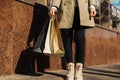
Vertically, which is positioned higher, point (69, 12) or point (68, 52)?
point (69, 12)

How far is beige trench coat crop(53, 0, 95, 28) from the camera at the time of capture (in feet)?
13.8

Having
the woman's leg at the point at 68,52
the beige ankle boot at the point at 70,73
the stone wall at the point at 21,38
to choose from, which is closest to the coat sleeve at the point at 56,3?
the woman's leg at the point at 68,52

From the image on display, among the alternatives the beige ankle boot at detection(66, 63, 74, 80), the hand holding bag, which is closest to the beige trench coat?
the hand holding bag

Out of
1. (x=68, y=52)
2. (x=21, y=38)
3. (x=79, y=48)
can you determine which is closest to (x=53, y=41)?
(x=68, y=52)

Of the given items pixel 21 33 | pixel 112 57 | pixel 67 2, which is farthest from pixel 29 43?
pixel 112 57

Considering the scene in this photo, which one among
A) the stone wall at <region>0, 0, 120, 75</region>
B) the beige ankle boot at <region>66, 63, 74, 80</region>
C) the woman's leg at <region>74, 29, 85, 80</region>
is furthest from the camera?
the stone wall at <region>0, 0, 120, 75</region>

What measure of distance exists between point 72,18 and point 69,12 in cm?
9

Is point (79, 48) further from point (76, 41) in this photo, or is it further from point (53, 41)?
point (53, 41)

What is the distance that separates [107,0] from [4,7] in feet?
22.0

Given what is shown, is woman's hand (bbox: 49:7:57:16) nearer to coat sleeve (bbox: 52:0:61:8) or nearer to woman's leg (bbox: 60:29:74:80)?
coat sleeve (bbox: 52:0:61:8)

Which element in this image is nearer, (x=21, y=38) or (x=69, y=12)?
(x=69, y=12)

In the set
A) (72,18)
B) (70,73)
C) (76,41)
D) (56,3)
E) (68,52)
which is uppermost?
(56,3)

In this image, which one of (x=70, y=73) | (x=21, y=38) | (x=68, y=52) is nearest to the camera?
(x=70, y=73)

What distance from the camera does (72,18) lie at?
167 inches
